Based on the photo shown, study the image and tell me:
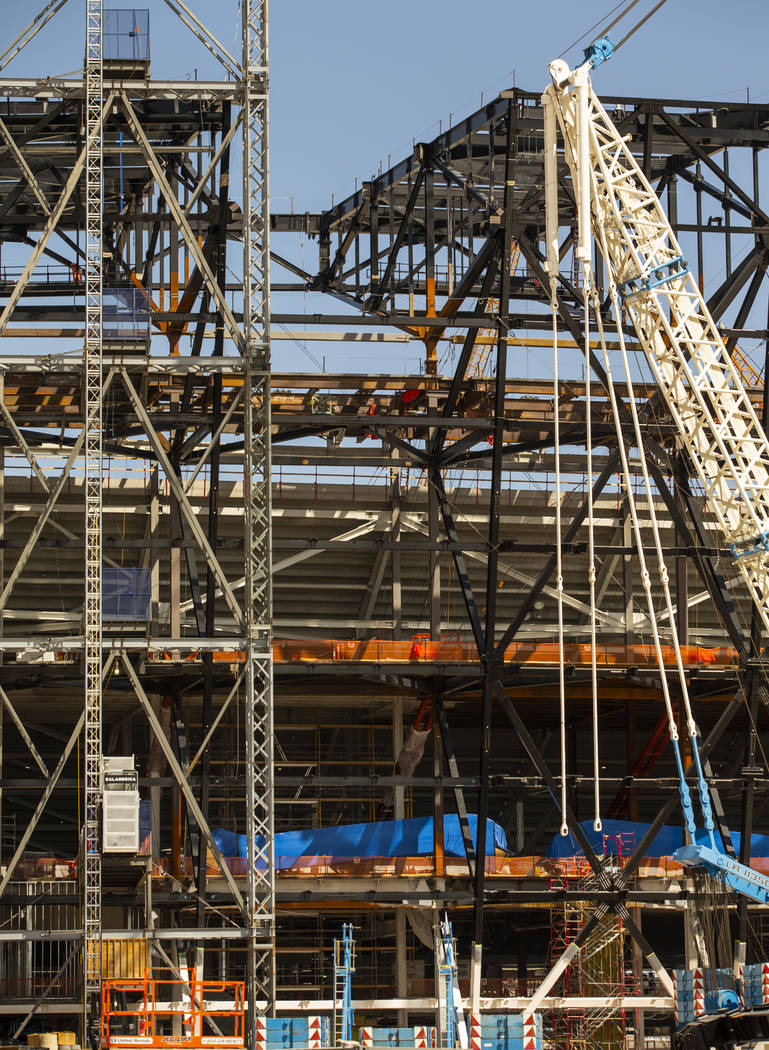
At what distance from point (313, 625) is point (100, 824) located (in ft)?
67.2

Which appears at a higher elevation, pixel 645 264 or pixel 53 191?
pixel 53 191

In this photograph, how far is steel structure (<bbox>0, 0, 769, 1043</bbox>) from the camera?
43062 millimetres

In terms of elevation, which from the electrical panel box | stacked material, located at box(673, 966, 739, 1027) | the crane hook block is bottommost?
stacked material, located at box(673, 966, 739, 1027)

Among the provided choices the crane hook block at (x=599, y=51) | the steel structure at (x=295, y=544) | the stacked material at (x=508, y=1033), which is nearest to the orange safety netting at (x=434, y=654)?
the steel structure at (x=295, y=544)

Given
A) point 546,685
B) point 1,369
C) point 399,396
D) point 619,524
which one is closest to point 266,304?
point 1,369

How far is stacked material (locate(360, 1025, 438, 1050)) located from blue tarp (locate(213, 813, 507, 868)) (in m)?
9.53

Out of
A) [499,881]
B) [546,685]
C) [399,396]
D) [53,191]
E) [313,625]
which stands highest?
[53,191]

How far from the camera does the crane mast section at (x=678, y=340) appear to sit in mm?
41969

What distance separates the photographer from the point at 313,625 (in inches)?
2388

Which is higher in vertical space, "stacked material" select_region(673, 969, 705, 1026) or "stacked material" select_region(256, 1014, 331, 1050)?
"stacked material" select_region(673, 969, 705, 1026)

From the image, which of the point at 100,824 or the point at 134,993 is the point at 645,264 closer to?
the point at 100,824

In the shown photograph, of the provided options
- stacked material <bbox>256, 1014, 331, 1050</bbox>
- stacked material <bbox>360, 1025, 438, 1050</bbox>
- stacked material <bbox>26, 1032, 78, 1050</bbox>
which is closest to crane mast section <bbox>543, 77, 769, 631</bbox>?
stacked material <bbox>360, 1025, 438, 1050</bbox>

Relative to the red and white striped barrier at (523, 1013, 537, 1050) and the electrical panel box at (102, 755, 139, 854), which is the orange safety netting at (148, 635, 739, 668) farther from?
the red and white striped barrier at (523, 1013, 537, 1050)

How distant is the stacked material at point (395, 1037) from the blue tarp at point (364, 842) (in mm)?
9533
